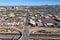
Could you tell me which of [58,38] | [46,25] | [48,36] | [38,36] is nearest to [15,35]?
[38,36]

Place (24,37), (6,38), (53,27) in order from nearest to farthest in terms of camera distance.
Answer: (24,37) → (6,38) → (53,27)

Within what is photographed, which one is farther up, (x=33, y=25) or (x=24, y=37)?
(x=33, y=25)

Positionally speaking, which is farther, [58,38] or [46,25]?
[46,25]

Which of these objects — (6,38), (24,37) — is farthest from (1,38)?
(24,37)

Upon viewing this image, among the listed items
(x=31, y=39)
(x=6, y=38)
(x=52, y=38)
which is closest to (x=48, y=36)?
(x=52, y=38)

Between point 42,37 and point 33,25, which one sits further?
point 33,25

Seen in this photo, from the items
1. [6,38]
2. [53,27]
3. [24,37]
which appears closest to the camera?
[24,37]

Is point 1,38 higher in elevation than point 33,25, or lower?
lower

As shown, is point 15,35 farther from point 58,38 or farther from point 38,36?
point 58,38

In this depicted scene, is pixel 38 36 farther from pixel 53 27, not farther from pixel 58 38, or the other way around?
pixel 53 27
